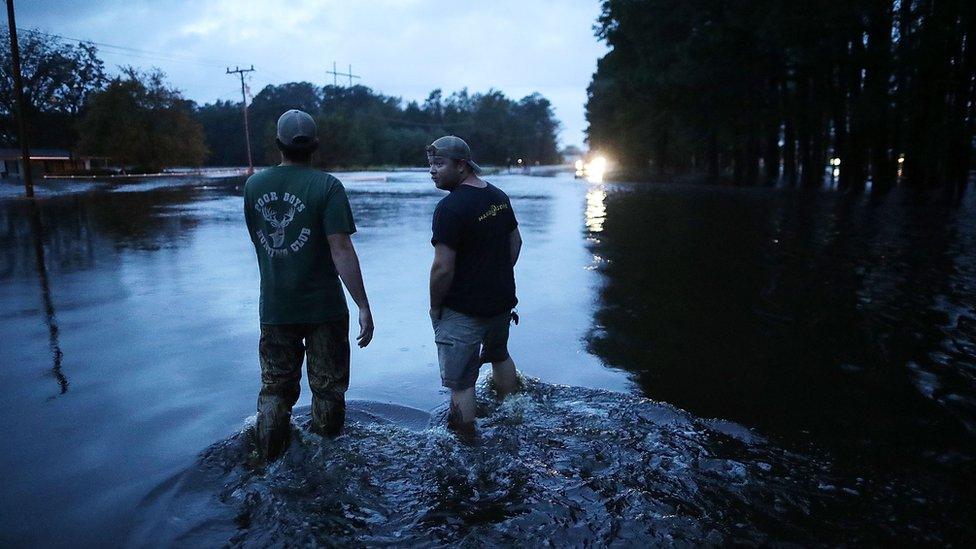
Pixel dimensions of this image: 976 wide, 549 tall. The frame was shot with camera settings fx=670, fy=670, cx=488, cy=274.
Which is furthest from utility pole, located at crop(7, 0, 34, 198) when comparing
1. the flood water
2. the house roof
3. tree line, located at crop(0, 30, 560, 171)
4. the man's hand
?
the house roof

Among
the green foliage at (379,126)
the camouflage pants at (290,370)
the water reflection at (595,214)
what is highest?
the green foliage at (379,126)

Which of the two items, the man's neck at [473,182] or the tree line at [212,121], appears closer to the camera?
the man's neck at [473,182]

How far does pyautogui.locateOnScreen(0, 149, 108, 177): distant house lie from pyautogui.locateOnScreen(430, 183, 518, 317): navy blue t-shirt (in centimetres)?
6155

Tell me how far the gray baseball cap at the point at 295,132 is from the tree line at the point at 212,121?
727mm

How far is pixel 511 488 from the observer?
3576mm

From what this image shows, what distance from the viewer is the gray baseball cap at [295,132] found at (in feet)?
11.8

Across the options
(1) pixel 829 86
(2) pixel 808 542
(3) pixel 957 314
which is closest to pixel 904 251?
(3) pixel 957 314

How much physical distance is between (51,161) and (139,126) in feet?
70.0

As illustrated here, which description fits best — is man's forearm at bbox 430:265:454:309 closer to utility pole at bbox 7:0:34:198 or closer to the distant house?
utility pole at bbox 7:0:34:198

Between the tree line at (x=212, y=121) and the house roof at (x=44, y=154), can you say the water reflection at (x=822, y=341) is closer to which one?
the tree line at (x=212, y=121)

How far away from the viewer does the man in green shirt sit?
3596 millimetres

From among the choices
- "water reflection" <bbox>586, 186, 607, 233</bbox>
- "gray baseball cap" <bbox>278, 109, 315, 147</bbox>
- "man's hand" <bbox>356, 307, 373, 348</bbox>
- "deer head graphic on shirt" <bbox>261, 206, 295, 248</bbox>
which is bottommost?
"water reflection" <bbox>586, 186, 607, 233</bbox>

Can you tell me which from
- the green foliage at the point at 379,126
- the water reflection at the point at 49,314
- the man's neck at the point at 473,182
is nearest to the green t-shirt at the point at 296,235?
the man's neck at the point at 473,182

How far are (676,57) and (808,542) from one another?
114 feet
